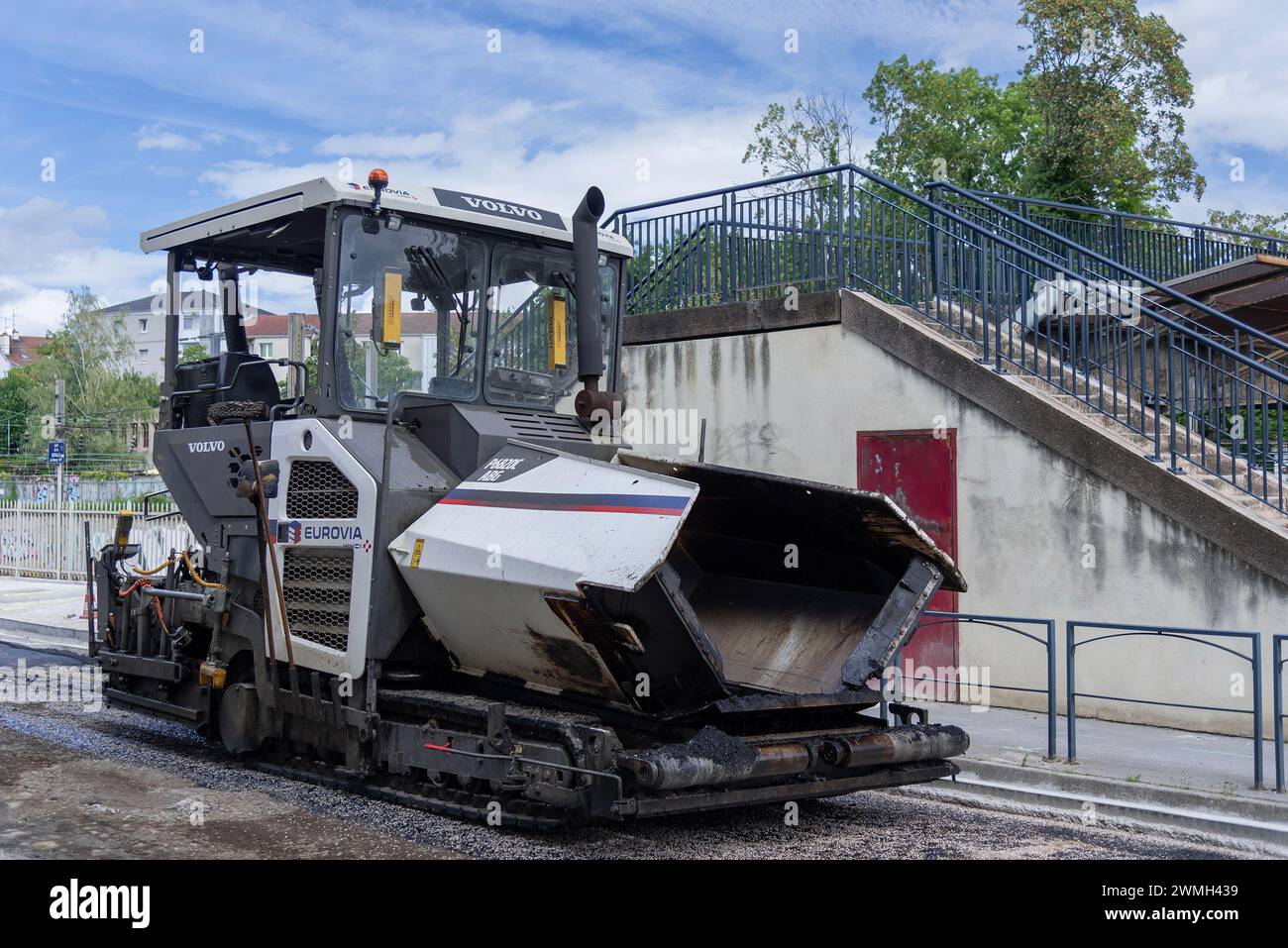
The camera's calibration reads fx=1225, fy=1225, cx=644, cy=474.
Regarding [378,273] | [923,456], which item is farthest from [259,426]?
[923,456]

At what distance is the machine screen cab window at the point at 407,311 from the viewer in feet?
23.2

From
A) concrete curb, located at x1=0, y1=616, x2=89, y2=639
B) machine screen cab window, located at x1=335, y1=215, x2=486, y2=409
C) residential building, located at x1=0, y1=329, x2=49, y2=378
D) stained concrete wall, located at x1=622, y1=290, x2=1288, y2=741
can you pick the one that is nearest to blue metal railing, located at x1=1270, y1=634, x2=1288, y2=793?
stained concrete wall, located at x1=622, y1=290, x2=1288, y2=741

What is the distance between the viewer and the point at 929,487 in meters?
10.9

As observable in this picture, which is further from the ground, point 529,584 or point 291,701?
point 529,584

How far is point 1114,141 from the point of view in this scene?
2414 centimetres

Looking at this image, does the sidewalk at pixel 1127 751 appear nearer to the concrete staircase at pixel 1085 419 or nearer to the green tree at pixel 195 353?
the concrete staircase at pixel 1085 419

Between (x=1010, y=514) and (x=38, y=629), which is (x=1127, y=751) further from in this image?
(x=38, y=629)

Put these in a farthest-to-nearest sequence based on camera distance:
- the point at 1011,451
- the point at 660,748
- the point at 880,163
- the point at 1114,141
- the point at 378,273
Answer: the point at 880,163
the point at 1114,141
the point at 1011,451
the point at 378,273
the point at 660,748

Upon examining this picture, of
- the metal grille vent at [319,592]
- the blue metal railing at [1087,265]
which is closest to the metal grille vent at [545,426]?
the metal grille vent at [319,592]

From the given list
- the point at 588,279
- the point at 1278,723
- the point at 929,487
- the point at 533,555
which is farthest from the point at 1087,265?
the point at 533,555

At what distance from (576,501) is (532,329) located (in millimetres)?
2164

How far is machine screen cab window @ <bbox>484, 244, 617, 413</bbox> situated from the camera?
298 inches
